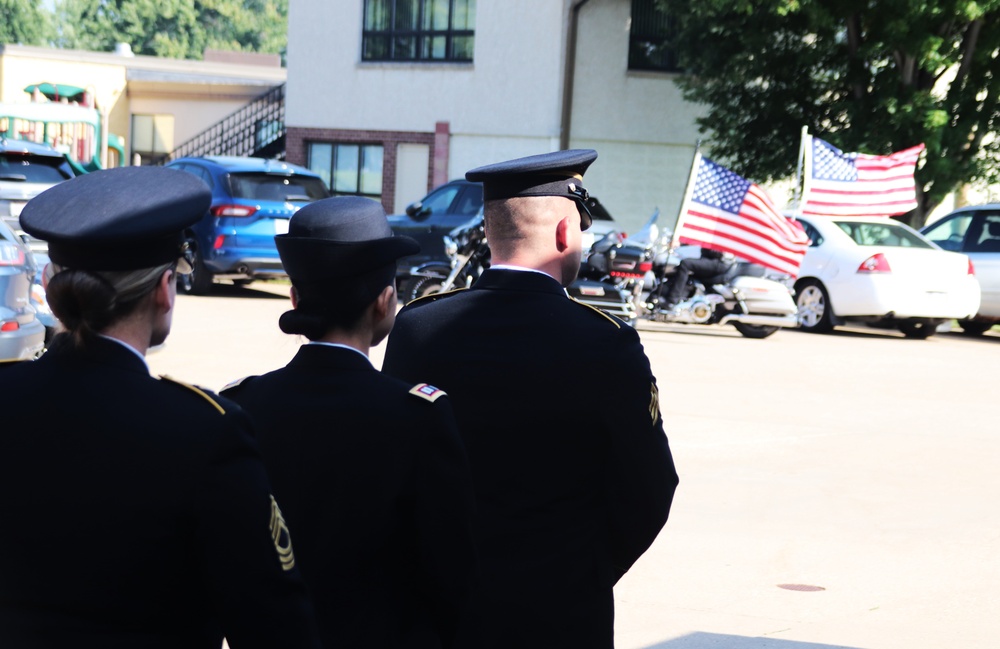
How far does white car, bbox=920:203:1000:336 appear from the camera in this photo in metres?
18.2

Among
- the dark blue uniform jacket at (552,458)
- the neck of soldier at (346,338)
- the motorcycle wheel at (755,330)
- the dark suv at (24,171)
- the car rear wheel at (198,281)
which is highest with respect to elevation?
the neck of soldier at (346,338)

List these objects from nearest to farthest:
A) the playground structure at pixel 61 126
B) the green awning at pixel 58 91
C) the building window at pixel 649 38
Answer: the playground structure at pixel 61 126 < the building window at pixel 649 38 < the green awning at pixel 58 91

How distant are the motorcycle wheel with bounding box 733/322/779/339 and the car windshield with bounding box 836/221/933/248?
82.6 inches

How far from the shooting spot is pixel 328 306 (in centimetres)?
264

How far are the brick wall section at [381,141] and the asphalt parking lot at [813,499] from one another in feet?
50.9

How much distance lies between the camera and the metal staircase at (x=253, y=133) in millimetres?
34594

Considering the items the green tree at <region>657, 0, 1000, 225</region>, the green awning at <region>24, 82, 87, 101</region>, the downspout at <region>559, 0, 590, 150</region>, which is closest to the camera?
the green tree at <region>657, 0, 1000, 225</region>

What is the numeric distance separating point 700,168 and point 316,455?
14302 mm

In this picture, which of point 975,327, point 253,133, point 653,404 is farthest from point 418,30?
point 653,404

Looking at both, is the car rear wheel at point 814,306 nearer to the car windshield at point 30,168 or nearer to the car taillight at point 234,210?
the car taillight at point 234,210

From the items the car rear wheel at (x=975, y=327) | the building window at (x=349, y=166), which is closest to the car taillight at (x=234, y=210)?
the car rear wheel at (x=975, y=327)

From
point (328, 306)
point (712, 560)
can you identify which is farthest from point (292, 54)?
point (328, 306)

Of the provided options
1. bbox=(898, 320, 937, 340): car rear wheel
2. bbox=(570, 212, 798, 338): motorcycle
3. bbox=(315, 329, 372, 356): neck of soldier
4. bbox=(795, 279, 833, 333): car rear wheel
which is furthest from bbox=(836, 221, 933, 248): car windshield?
bbox=(315, 329, 372, 356): neck of soldier

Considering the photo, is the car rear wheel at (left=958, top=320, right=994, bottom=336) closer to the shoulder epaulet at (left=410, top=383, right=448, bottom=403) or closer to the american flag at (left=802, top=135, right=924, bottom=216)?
the american flag at (left=802, top=135, right=924, bottom=216)
